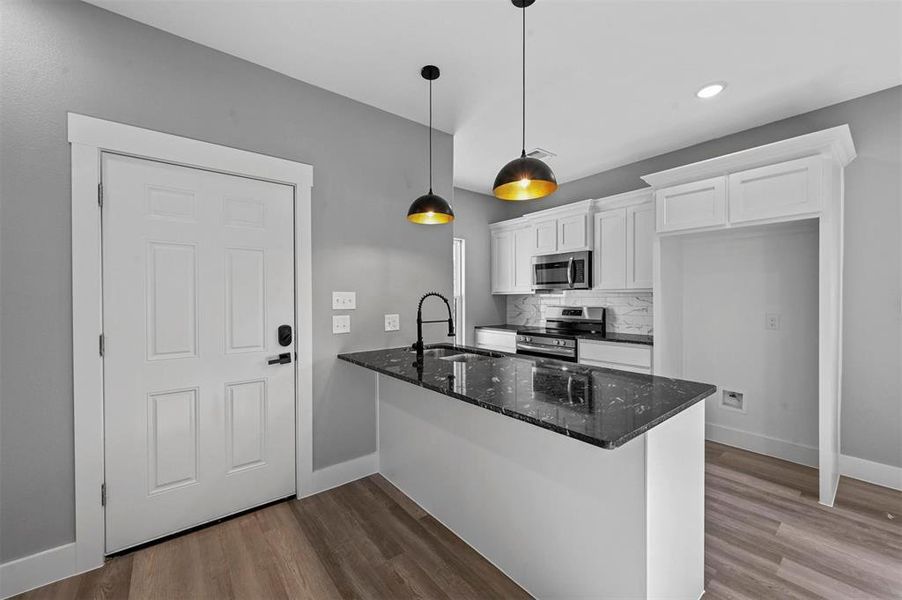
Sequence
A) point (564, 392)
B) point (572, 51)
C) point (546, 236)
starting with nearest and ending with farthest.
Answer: point (564, 392)
point (572, 51)
point (546, 236)

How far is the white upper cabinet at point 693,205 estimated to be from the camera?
9.53ft

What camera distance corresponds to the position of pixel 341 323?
272 centimetres

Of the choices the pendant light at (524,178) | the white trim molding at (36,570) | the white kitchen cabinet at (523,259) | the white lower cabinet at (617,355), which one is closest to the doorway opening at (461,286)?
the white kitchen cabinet at (523,259)

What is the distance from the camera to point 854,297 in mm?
2766

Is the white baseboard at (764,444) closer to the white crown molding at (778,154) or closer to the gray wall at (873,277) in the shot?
the gray wall at (873,277)

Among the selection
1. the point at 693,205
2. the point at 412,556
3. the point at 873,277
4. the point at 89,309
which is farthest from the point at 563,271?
the point at 89,309

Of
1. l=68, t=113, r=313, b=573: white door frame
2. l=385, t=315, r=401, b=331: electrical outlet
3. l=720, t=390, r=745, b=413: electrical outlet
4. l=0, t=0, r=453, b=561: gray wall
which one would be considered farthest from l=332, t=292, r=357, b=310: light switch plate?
l=720, t=390, r=745, b=413: electrical outlet

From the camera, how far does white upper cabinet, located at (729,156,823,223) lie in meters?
2.49

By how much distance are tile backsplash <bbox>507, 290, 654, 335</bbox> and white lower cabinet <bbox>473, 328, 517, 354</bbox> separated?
624 mm

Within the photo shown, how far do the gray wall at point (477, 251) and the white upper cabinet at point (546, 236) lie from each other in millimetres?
873

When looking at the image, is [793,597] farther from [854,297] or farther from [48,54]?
[48,54]

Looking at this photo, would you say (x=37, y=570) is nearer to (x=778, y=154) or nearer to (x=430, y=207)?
(x=430, y=207)

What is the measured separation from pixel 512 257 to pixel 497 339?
1.12m

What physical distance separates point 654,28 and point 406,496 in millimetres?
3169
